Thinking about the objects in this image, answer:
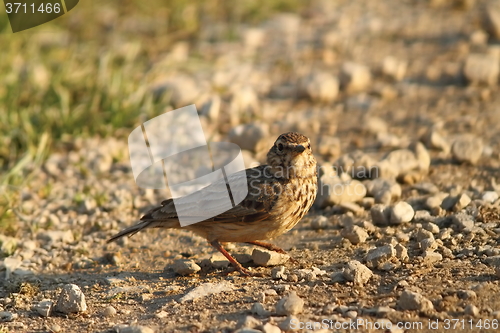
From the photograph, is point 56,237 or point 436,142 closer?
point 56,237

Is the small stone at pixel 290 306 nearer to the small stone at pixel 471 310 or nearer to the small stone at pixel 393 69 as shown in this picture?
the small stone at pixel 471 310

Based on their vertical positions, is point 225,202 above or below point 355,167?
above

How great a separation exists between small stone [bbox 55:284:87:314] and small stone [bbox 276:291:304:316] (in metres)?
1.64

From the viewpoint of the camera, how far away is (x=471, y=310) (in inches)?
185

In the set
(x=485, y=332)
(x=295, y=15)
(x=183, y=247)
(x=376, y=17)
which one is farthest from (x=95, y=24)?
(x=485, y=332)

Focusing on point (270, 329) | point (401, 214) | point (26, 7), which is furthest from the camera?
point (26, 7)

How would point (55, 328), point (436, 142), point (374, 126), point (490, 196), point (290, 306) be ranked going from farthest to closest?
point (374, 126) → point (436, 142) → point (490, 196) → point (55, 328) → point (290, 306)

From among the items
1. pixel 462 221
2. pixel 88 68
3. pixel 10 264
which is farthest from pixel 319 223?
pixel 88 68

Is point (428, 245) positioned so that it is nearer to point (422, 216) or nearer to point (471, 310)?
point (422, 216)

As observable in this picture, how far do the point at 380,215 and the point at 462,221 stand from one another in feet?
2.59

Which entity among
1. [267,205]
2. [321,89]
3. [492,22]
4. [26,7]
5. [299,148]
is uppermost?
[26,7]

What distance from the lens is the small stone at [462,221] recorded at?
20.1 ft

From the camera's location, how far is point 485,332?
4.53 meters

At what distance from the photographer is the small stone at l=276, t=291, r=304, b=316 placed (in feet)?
15.9
